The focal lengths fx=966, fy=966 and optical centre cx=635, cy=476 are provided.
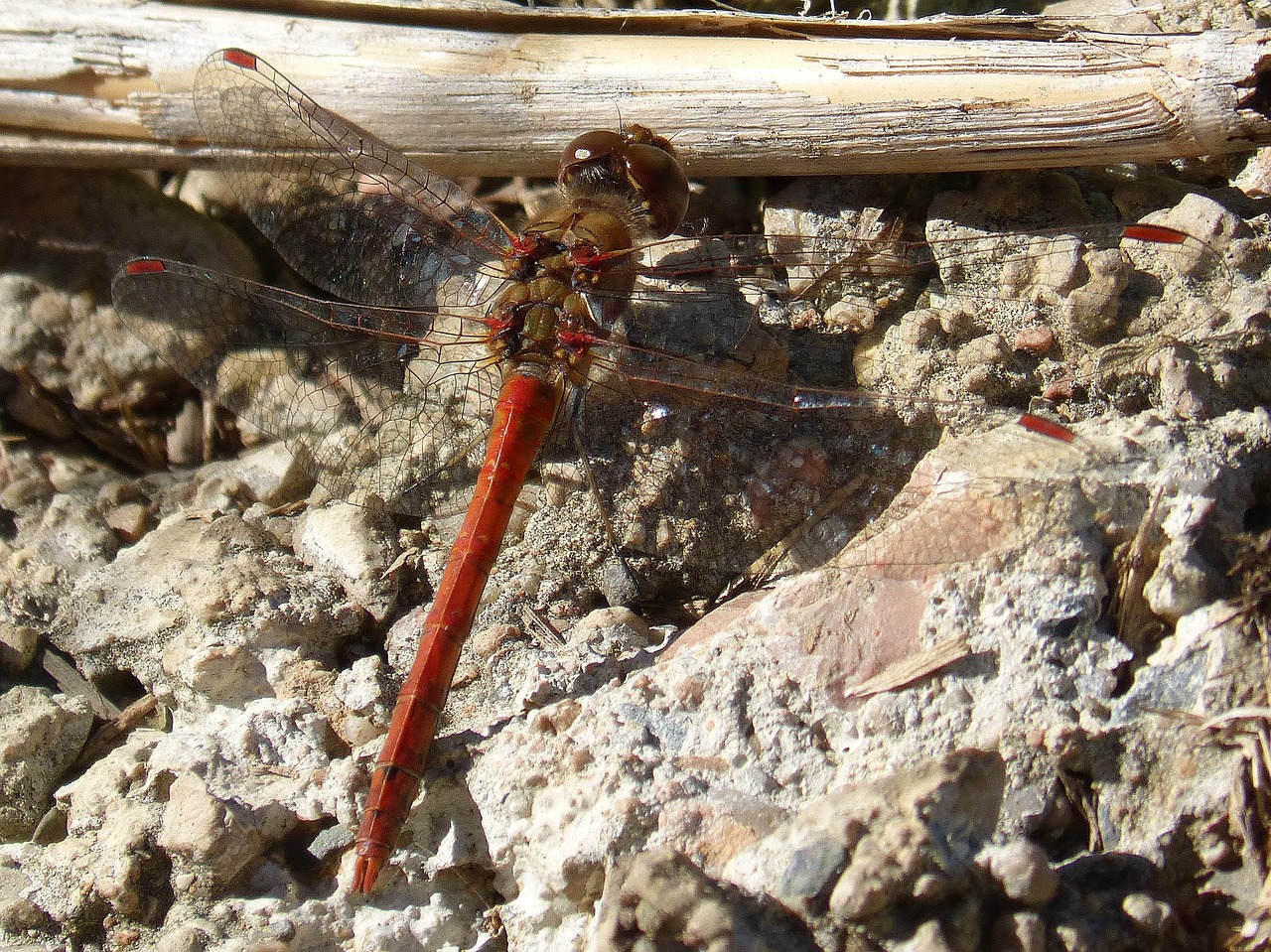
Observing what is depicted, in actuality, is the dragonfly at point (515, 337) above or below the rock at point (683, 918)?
above

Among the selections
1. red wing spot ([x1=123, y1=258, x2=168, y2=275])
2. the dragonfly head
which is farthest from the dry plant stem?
red wing spot ([x1=123, y1=258, x2=168, y2=275])

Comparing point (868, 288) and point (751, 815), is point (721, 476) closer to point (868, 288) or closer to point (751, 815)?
point (868, 288)

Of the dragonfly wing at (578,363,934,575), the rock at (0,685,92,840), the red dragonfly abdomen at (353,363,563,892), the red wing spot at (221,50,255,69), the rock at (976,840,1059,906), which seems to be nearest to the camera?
the rock at (976,840,1059,906)

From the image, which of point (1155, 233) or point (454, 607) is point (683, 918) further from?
point (1155, 233)

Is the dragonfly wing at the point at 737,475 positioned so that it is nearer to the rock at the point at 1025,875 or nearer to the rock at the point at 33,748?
the rock at the point at 1025,875

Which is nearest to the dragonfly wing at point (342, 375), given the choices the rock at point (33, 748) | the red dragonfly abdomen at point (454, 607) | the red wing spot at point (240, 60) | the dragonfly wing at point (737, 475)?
the red dragonfly abdomen at point (454, 607)

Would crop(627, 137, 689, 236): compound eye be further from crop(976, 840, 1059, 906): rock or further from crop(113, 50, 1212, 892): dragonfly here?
crop(976, 840, 1059, 906): rock
